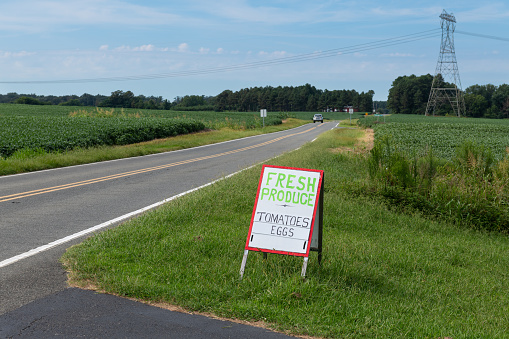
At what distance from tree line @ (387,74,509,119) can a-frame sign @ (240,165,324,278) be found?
113 metres

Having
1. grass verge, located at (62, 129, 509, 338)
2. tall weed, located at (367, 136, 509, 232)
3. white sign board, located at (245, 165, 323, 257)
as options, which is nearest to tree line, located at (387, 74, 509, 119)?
tall weed, located at (367, 136, 509, 232)

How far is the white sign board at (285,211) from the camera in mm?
5098

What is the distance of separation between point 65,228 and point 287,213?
4067mm

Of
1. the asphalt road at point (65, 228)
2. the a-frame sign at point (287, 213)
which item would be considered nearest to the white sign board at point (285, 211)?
the a-frame sign at point (287, 213)

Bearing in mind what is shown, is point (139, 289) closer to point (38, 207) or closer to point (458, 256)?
point (458, 256)

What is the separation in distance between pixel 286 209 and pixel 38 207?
19.5ft

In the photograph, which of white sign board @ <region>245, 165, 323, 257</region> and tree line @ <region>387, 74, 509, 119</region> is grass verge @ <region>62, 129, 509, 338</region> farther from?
tree line @ <region>387, 74, 509, 119</region>

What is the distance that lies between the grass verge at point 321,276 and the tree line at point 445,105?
11131 cm

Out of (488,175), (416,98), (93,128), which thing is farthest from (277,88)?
(488,175)

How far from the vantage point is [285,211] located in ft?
17.2

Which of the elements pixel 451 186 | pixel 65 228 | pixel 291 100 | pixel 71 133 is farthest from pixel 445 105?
pixel 65 228

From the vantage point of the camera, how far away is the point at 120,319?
4059 millimetres

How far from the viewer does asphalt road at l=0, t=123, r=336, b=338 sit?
398cm

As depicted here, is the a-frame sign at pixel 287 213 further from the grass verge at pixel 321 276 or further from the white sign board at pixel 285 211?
the grass verge at pixel 321 276
